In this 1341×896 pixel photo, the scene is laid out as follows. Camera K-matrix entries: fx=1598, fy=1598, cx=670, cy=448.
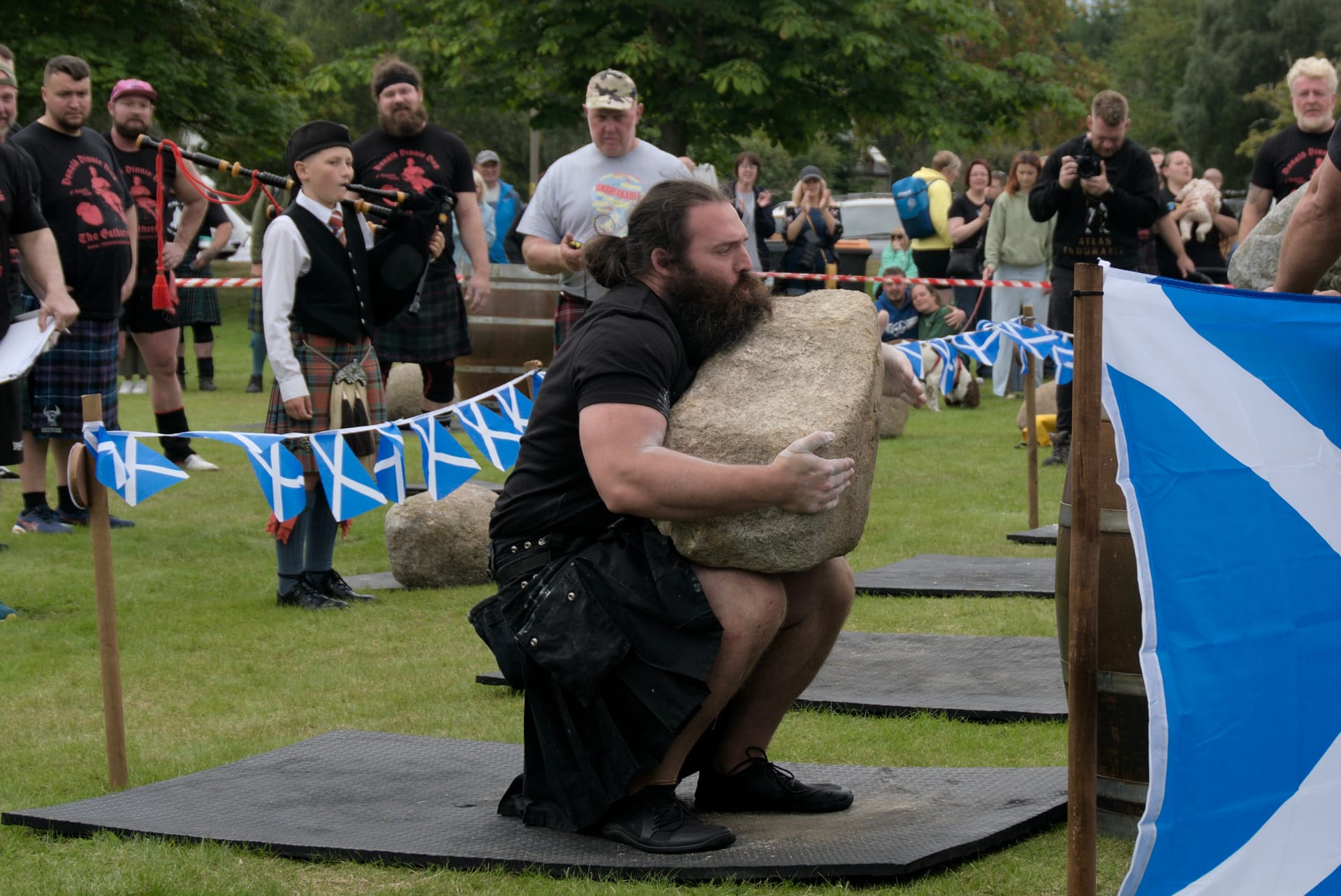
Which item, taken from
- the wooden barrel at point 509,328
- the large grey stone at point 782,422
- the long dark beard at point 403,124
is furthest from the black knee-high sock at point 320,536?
the wooden barrel at point 509,328

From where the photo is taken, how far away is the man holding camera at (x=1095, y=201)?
9.38 metres

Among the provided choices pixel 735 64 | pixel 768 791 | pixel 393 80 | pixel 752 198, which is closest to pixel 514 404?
pixel 393 80

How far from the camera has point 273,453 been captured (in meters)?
5.00

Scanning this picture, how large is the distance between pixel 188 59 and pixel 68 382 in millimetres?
23292

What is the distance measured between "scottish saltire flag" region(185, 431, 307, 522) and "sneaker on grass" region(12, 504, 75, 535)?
11.4 ft

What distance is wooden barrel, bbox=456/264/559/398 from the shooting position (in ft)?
40.0

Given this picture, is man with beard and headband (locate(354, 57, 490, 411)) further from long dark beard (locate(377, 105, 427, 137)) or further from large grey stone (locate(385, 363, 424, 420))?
large grey stone (locate(385, 363, 424, 420))

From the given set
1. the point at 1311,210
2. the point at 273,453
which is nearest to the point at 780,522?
the point at 1311,210

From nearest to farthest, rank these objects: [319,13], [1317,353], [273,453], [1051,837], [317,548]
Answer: [1317,353], [1051,837], [273,453], [317,548], [319,13]

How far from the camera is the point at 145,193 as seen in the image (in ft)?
30.3

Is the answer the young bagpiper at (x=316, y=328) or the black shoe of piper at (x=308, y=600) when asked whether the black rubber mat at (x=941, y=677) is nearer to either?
the black shoe of piper at (x=308, y=600)

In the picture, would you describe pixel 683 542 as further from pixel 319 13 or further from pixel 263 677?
pixel 319 13

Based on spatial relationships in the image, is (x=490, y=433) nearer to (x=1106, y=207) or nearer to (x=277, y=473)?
(x=277, y=473)

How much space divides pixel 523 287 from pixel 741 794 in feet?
28.7
